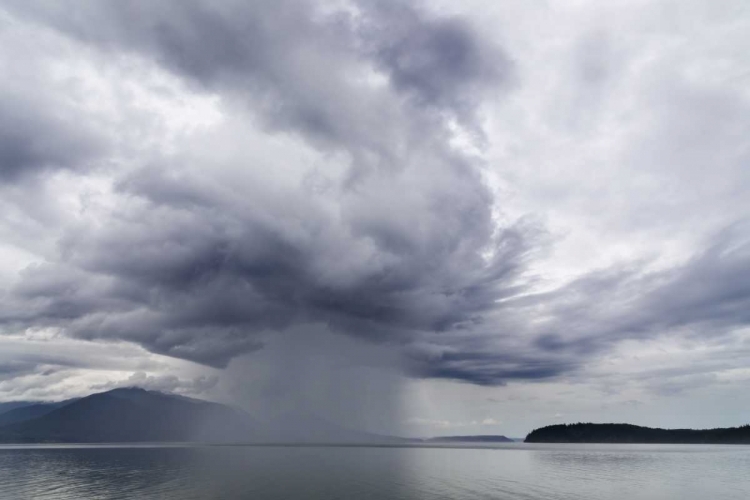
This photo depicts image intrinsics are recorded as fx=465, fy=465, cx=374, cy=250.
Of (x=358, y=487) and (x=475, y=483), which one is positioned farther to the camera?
(x=475, y=483)

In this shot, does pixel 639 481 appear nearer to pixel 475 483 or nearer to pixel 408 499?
pixel 475 483

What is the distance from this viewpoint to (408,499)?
77625mm

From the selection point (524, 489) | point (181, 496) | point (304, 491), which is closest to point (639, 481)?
point (524, 489)

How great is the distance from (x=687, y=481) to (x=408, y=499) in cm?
8345

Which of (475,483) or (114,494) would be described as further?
(475,483)

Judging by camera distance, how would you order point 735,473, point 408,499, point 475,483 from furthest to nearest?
1. point 735,473
2. point 475,483
3. point 408,499

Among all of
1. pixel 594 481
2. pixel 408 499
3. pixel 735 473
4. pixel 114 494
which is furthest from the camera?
pixel 735 473

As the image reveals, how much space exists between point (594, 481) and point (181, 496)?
94.0 m

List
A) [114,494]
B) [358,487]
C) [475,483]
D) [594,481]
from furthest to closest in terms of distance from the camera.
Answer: [594,481] < [475,483] < [358,487] < [114,494]

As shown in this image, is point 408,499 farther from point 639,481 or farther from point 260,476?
point 639,481

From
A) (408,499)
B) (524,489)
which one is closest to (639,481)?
(524,489)

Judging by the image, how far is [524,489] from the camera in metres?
95.2

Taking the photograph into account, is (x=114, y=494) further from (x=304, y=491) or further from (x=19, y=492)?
(x=304, y=491)

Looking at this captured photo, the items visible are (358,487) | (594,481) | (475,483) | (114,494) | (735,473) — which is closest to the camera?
(114,494)
